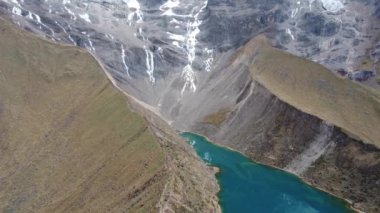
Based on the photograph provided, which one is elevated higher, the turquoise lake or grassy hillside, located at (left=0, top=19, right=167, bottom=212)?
grassy hillside, located at (left=0, top=19, right=167, bottom=212)

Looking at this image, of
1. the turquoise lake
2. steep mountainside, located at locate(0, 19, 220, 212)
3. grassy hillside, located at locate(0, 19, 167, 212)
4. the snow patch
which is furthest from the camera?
the snow patch

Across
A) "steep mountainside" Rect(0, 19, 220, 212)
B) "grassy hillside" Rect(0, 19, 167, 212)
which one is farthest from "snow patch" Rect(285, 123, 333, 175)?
"grassy hillside" Rect(0, 19, 167, 212)

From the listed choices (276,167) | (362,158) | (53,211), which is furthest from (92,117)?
(362,158)

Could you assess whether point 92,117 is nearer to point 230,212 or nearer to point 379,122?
point 230,212

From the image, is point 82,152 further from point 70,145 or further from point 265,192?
point 265,192

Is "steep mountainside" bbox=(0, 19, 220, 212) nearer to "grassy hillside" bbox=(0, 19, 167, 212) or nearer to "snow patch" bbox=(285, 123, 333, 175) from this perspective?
"grassy hillside" bbox=(0, 19, 167, 212)

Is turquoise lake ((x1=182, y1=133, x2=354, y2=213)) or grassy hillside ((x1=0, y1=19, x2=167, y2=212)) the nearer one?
→ grassy hillside ((x1=0, y1=19, x2=167, y2=212))

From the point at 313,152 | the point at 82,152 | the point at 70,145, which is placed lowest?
the point at 313,152

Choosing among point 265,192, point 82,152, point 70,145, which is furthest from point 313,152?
point 70,145
